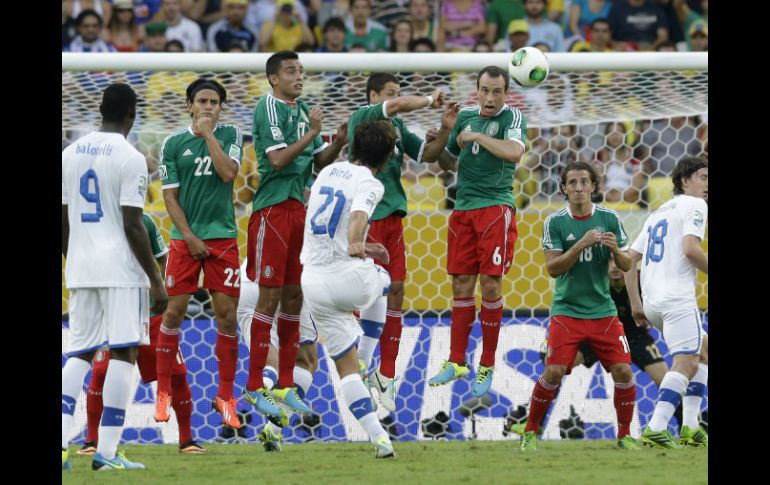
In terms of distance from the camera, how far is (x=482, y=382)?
802cm

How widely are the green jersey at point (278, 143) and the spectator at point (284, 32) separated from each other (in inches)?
247

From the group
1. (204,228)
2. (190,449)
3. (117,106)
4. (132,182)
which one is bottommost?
(190,449)

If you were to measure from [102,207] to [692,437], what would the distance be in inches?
173

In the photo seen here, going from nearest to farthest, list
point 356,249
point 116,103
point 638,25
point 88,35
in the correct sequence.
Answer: point 116,103
point 356,249
point 88,35
point 638,25

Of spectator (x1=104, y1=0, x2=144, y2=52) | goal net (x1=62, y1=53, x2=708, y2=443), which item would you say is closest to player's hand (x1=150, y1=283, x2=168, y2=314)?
goal net (x1=62, y1=53, x2=708, y2=443)

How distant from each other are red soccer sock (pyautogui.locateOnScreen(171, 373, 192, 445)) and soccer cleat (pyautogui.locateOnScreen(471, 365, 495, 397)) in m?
2.00

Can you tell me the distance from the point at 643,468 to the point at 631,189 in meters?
4.53

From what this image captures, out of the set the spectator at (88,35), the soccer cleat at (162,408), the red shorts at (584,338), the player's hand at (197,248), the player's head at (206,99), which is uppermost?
the spectator at (88,35)

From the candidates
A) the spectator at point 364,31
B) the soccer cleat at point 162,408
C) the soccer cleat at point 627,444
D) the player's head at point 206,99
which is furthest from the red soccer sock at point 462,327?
the spectator at point 364,31

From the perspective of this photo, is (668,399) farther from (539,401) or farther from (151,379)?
(151,379)

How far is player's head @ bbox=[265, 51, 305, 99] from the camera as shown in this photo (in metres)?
7.98

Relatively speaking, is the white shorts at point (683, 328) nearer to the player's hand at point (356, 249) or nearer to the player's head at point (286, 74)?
the player's hand at point (356, 249)

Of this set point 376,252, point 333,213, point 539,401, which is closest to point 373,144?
point 333,213

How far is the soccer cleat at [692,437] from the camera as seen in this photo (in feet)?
26.8
